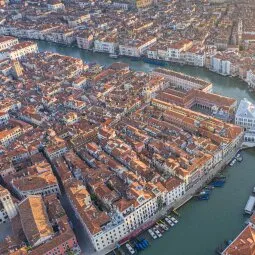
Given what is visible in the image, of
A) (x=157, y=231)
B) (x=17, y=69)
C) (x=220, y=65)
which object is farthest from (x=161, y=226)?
(x=17, y=69)

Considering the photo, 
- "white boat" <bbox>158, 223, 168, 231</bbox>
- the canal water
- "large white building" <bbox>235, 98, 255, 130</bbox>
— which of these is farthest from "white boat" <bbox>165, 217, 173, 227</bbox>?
"large white building" <bbox>235, 98, 255, 130</bbox>

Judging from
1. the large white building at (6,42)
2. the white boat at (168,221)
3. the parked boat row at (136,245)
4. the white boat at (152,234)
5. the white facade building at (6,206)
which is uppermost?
the large white building at (6,42)

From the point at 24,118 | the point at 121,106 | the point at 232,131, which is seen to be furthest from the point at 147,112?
the point at 24,118

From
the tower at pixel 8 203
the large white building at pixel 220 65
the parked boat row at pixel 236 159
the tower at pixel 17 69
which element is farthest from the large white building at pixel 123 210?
the tower at pixel 17 69

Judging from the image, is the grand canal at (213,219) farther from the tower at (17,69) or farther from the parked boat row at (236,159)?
the tower at (17,69)

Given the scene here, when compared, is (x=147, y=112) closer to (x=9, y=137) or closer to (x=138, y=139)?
(x=138, y=139)

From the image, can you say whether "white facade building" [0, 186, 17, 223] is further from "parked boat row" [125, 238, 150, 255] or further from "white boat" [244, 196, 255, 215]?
"white boat" [244, 196, 255, 215]
